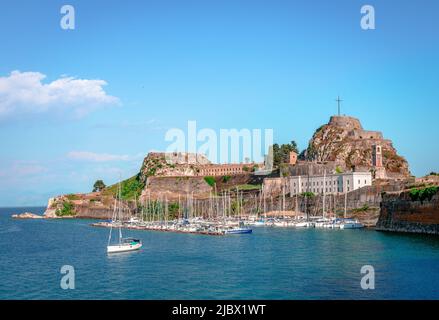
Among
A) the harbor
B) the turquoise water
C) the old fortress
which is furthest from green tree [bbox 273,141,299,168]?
the turquoise water

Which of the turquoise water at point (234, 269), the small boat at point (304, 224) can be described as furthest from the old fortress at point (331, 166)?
the turquoise water at point (234, 269)

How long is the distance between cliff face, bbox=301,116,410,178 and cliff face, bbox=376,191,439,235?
3181 centimetres

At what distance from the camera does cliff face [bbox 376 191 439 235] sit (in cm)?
5821

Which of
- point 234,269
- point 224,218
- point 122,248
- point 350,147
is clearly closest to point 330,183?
point 350,147

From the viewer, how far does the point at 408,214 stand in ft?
209

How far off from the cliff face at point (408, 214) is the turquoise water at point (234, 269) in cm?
290

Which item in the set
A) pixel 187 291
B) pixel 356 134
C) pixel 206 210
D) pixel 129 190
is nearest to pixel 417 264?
pixel 187 291

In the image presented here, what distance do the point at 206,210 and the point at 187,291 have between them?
7682 centimetres

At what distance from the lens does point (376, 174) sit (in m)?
98.4

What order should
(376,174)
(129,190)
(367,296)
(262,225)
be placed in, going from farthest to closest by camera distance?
(129,190) → (376,174) → (262,225) → (367,296)

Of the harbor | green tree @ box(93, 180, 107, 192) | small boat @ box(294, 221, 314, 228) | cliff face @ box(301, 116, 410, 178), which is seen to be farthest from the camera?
green tree @ box(93, 180, 107, 192)

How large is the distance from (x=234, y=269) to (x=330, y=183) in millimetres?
58713

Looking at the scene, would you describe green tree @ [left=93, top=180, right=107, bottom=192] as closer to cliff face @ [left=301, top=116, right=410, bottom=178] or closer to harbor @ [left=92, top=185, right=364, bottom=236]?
harbor @ [left=92, top=185, right=364, bottom=236]
